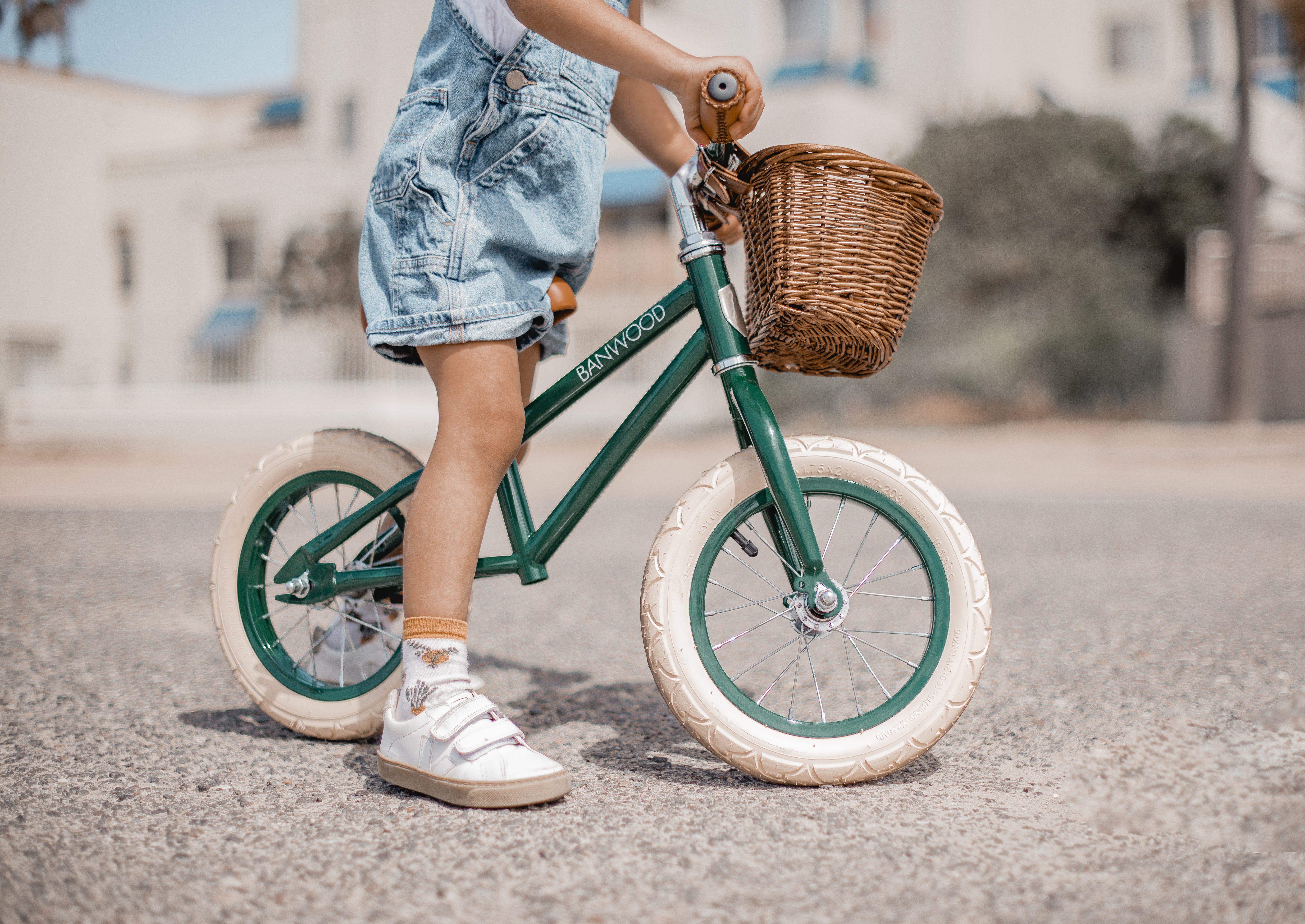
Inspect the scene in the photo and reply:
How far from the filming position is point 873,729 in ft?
6.73

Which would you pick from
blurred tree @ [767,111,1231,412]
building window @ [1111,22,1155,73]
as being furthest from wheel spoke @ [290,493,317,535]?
building window @ [1111,22,1155,73]

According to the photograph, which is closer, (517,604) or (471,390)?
(471,390)

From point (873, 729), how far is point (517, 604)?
7.36ft

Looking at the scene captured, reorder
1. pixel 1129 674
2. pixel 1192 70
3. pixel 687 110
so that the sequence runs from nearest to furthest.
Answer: pixel 687 110 < pixel 1129 674 < pixel 1192 70

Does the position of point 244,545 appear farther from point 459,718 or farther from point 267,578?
point 459,718

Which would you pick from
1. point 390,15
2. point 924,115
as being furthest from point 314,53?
point 924,115

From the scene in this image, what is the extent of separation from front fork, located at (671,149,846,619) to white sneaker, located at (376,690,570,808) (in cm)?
58

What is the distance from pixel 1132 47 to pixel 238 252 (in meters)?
20.8

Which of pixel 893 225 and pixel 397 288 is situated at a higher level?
pixel 893 225

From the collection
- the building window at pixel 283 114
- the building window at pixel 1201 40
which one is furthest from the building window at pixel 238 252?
the building window at pixel 1201 40

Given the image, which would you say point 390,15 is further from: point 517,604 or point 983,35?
point 517,604

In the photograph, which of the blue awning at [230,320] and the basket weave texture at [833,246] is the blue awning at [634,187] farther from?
the basket weave texture at [833,246]

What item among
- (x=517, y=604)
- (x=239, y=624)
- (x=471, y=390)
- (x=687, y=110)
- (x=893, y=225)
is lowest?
(x=517, y=604)

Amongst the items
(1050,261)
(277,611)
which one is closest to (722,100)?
(277,611)
